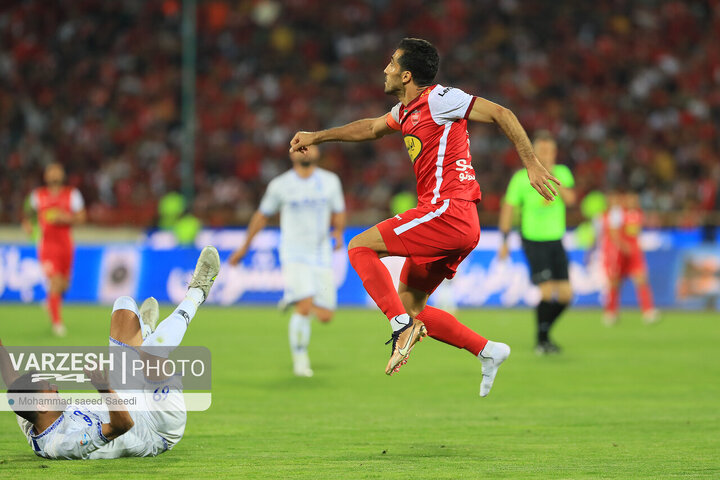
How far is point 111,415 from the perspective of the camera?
5648mm

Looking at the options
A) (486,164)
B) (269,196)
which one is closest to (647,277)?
(486,164)

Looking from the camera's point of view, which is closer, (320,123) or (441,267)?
(441,267)

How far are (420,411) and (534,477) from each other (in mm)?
2747

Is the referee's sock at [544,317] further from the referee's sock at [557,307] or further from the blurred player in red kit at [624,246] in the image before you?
the blurred player in red kit at [624,246]

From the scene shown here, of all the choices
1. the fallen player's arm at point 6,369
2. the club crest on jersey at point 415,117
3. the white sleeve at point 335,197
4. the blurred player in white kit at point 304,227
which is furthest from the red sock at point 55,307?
the club crest on jersey at point 415,117

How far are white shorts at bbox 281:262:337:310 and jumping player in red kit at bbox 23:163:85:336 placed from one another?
5274 mm

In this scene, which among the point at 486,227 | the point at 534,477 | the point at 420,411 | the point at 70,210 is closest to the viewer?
the point at 534,477

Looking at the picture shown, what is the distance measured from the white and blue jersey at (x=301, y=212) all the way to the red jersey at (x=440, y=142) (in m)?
4.41

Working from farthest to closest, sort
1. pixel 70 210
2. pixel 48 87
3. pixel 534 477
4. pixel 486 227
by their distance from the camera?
pixel 48 87 < pixel 486 227 < pixel 70 210 < pixel 534 477

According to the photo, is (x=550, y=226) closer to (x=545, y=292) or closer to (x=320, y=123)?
(x=545, y=292)

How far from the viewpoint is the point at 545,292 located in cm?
1237

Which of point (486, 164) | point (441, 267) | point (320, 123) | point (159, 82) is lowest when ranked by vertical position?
point (441, 267)

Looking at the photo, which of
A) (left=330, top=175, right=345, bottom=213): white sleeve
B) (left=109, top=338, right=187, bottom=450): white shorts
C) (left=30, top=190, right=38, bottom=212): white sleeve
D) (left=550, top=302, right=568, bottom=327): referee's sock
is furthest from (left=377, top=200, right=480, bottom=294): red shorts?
(left=30, top=190, right=38, bottom=212): white sleeve

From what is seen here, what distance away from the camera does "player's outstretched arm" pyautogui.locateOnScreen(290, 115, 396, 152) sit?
23.0 ft
